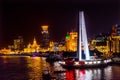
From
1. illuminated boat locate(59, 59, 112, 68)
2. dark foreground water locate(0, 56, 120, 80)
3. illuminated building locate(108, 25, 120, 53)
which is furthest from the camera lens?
illuminated building locate(108, 25, 120, 53)

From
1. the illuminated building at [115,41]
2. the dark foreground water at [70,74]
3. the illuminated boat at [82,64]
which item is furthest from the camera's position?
the illuminated building at [115,41]

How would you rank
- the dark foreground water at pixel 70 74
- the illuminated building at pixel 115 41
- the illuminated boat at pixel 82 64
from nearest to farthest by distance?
the dark foreground water at pixel 70 74, the illuminated boat at pixel 82 64, the illuminated building at pixel 115 41

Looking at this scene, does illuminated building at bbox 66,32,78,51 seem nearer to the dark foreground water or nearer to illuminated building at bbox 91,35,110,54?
illuminated building at bbox 91,35,110,54

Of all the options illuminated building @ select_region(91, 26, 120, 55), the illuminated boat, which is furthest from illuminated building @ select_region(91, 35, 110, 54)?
the illuminated boat

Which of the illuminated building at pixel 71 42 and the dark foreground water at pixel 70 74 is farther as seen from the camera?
the illuminated building at pixel 71 42

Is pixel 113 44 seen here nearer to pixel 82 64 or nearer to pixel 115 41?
pixel 115 41

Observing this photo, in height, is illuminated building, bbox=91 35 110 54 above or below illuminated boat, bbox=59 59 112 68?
above

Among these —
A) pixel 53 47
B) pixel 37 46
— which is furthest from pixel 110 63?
pixel 37 46

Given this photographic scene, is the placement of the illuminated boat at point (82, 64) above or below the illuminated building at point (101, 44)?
below

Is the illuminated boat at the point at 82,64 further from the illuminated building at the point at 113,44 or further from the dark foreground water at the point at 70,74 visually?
the illuminated building at the point at 113,44

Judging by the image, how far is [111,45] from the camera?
3236 inches

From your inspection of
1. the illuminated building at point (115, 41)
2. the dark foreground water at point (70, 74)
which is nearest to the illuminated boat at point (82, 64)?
the dark foreground water at point (70, 74)

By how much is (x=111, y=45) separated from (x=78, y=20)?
39055 mm

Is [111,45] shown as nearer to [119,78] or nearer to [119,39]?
[119,39]
